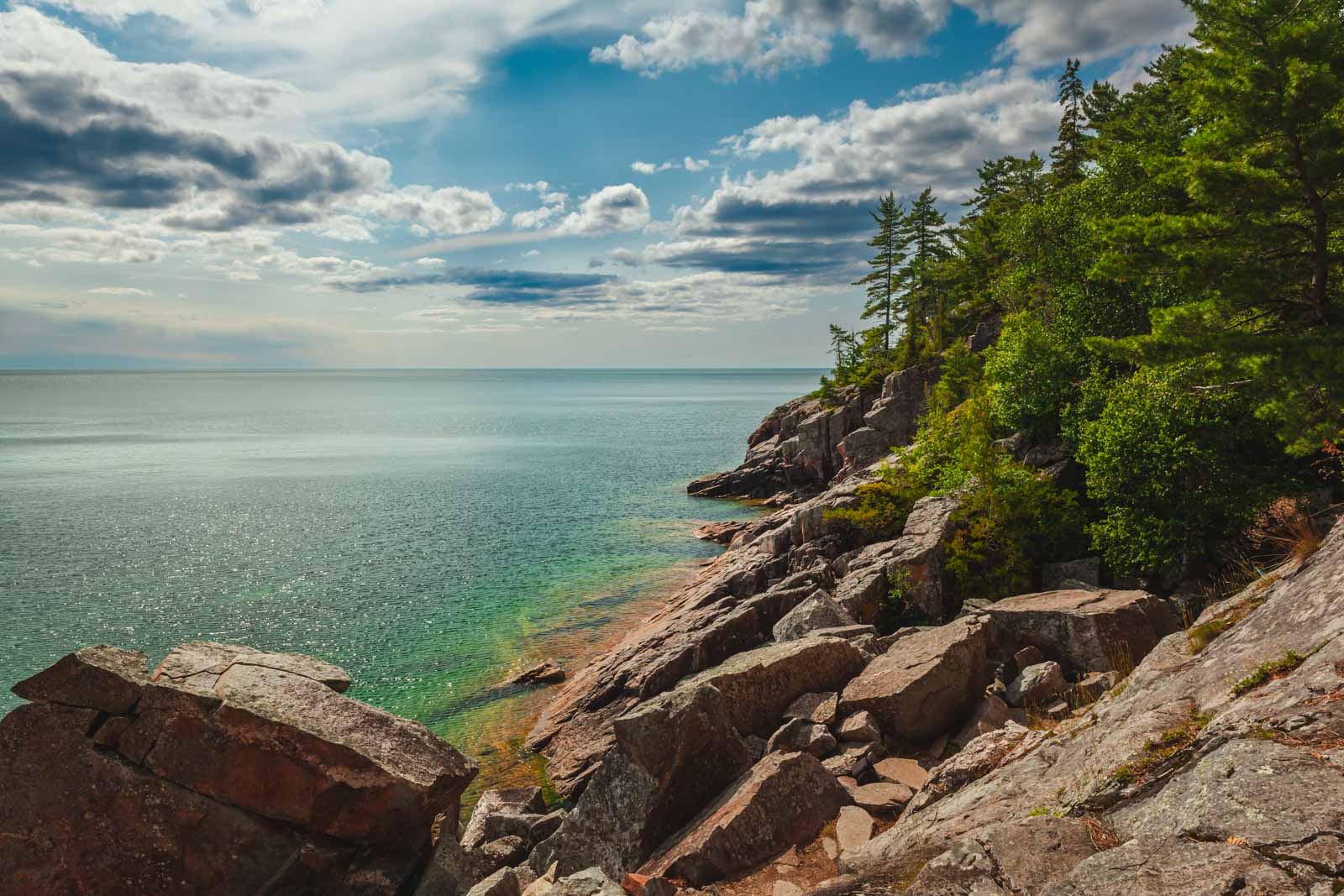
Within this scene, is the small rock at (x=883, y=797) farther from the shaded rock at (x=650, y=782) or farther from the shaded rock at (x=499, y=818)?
the shaded rock at (x=499, y=818)

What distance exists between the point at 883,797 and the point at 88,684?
54.5ft

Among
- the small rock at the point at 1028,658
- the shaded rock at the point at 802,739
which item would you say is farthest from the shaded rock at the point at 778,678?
the small rock at the point at 1028,658

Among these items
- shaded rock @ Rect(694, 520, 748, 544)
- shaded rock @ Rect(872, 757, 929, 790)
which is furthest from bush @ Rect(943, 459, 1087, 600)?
shaded rock @ Rect(694, 520, 748, 544)

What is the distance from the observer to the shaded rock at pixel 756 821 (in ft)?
43.5

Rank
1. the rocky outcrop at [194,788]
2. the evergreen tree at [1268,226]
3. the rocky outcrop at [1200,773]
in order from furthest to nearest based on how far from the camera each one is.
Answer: the evergreen tree at [1268,226] < the rocky outcrop at [194,788] < the rocky outcrop at [1200,773]

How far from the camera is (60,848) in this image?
13984 millimetres

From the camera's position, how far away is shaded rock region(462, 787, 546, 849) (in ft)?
60.1

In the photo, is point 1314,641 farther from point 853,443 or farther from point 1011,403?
point 853,443

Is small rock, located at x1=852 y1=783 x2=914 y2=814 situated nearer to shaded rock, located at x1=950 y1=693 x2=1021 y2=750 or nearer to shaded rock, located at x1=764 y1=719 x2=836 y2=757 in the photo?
shaded rock, located at x1=764 y1=719 x2=836 y2=757

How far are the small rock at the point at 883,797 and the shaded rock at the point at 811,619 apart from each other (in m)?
8.73

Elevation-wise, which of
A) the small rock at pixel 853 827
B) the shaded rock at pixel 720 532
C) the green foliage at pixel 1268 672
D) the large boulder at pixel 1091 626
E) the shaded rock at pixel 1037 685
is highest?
the green foliage at pixel 1268 672

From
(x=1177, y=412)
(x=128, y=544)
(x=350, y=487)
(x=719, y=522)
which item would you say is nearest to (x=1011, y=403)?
(x=1177, y=412)

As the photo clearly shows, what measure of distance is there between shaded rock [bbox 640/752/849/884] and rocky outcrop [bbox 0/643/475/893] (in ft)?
19.0

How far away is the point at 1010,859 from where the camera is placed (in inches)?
311
